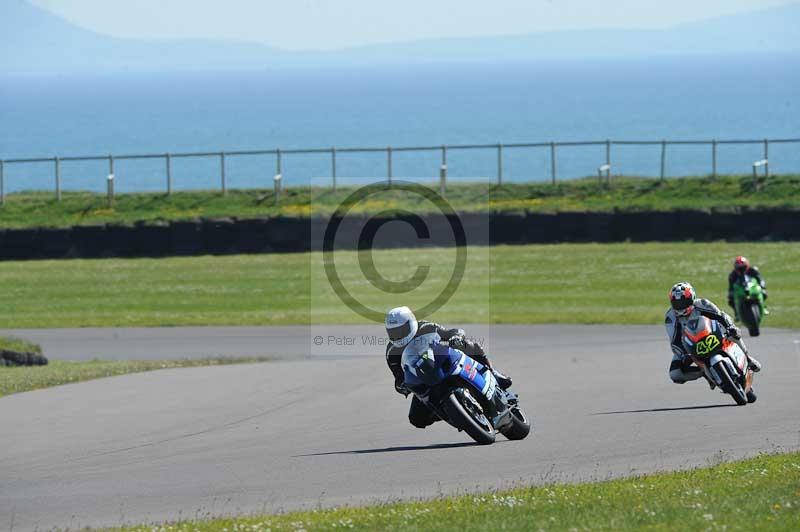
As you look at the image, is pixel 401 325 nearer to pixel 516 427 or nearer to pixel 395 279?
pixel 516 427

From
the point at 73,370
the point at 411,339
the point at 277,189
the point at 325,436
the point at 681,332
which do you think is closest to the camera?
the point at 411,339

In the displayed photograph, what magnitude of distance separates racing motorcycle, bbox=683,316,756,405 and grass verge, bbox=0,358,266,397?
892 centimetres

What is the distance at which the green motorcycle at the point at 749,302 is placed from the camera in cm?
2256

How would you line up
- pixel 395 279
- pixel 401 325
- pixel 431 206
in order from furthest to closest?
1. pixel 431 206
2. pixel 395 279
3. pixel 401 325

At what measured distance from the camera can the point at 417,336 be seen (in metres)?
13.0

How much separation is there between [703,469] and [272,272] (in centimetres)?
2402

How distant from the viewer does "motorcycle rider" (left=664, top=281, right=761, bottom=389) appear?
15.7 m

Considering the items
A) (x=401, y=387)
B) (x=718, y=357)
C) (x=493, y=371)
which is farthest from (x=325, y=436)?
(x=718, y=357)

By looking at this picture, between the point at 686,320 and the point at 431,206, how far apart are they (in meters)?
24.8

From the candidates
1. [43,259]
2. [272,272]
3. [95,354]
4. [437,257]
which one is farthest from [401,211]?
[95,354]

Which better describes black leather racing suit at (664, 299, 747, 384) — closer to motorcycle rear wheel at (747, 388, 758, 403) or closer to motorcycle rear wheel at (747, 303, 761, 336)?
motorcycle rear wheel at (747, 388, 758, 403)

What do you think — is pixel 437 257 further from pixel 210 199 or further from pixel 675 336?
pixel 675 336

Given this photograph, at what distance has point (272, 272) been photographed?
35094 mm

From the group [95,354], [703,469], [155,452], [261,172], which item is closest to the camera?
[703,469]
